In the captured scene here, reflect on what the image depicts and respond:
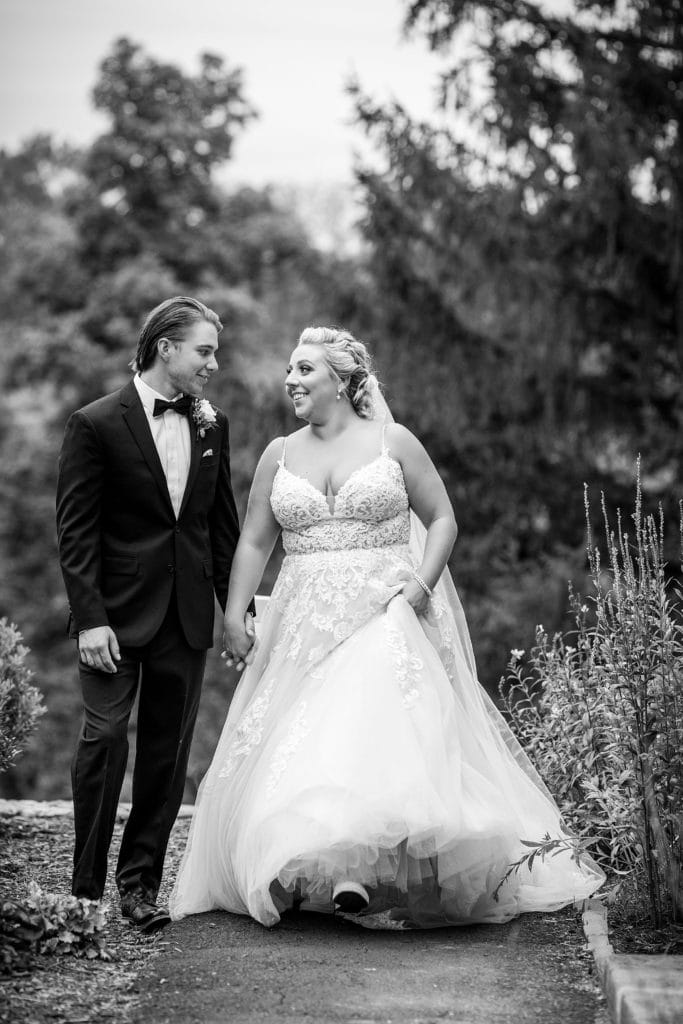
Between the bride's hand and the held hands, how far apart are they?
0.66m

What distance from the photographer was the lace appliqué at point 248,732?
4637 mm

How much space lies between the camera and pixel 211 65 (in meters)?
21.0

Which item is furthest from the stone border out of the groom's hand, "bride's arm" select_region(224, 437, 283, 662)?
the groom's hand

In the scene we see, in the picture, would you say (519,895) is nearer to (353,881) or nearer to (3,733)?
(353,881)

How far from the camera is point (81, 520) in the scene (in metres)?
4.36

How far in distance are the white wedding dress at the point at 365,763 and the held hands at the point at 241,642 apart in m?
0.05

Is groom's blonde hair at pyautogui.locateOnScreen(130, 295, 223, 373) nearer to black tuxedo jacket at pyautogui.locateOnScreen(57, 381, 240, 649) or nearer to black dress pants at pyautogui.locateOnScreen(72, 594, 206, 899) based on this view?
black tuxedo jacket at pyautogui.locateOnScreen(57, 381, 240, 649)

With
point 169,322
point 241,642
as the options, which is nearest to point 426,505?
point 241,642

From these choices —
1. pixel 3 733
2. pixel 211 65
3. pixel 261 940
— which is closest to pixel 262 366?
pixel 211 65

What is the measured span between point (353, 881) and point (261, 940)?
40 cm

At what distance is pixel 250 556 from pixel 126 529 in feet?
1.92

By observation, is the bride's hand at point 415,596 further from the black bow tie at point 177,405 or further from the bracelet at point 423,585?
the black bow tie at point 177,405

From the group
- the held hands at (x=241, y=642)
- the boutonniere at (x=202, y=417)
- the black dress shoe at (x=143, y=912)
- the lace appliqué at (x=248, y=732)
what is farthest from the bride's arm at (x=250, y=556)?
the black dress shoe at (x=143, y=912)

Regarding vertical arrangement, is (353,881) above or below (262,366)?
below
